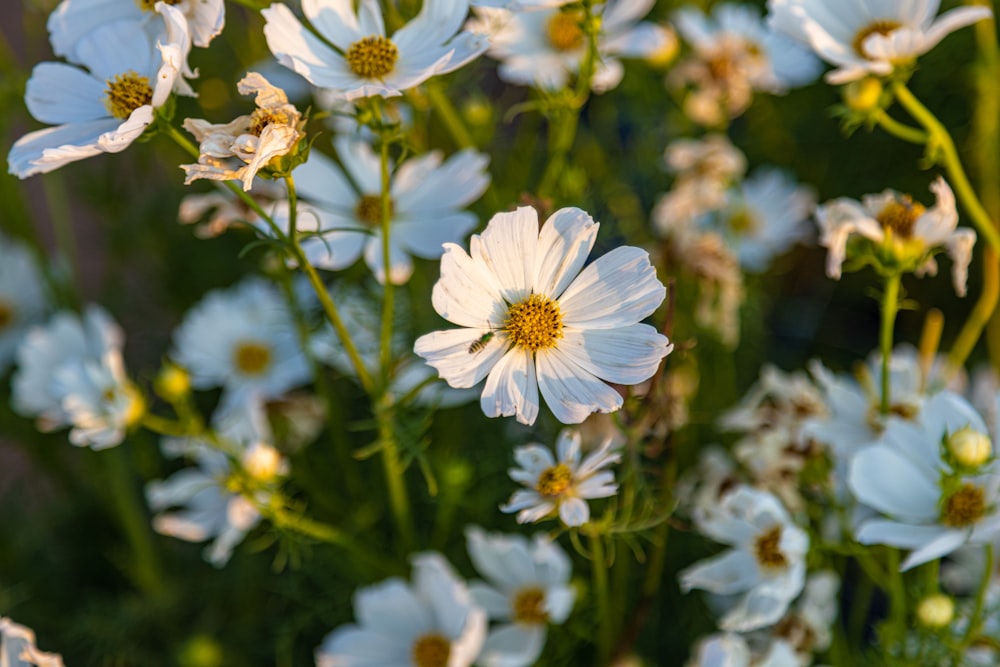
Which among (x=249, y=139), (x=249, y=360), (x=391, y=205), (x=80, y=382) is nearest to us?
(x=249, y=139)

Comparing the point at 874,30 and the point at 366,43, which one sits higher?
the point at 366,43

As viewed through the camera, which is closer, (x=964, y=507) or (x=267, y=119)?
(x=267, y=119)

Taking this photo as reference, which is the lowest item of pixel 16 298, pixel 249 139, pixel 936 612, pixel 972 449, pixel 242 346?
pixel 936 612

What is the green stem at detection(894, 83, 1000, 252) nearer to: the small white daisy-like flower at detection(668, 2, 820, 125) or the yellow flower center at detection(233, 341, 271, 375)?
the small white daisy-like flower at detection(668, 2, 820, 125)

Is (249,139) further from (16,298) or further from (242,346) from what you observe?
(16,298)

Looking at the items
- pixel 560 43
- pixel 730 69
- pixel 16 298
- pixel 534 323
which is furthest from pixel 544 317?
pixel 16 298
